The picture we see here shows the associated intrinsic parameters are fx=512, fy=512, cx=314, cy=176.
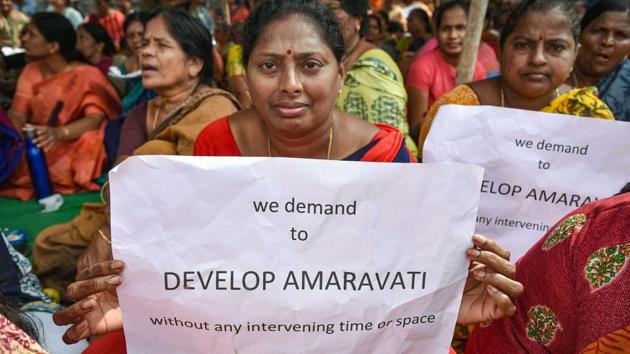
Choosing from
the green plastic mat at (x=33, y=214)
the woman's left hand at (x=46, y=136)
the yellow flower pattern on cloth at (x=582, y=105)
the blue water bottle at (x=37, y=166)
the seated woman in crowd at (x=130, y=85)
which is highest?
the yellow flower pattern on cloth at (x=582, y=105)

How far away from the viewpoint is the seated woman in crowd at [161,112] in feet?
8.60

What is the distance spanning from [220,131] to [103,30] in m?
4.94

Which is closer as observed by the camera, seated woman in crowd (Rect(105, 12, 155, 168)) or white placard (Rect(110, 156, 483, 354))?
white placard (Rect(110, 156, 483, 354))

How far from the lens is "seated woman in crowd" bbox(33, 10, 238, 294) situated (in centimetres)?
262

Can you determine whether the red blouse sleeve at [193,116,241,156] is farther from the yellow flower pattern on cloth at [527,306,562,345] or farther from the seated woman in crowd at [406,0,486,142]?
the seated woman in crowd at [406,0,486,142]

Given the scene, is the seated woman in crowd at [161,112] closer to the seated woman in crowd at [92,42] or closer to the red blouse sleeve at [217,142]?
the red blouse sleeve at [217,142]

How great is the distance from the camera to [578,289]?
1.17m

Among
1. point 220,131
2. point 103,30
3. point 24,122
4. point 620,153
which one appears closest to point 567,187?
point 620,153

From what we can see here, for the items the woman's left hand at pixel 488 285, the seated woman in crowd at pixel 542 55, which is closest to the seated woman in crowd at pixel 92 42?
the seated woman in crowd at pixel 542 55

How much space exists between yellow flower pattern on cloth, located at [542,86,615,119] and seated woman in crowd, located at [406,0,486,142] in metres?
Answer: 1.70

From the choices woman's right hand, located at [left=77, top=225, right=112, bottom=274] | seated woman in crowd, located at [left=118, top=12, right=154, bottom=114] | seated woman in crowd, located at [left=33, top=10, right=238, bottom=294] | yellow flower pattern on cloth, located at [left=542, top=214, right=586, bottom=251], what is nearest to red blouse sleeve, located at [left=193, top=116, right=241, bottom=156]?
seated woman in crowd, located at [left=33, top=10, right=238, bottom=294]

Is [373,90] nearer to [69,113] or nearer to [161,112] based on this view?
[161,112]

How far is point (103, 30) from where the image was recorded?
6.14 meters

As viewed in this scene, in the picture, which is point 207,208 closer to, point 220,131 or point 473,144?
point 220,131
